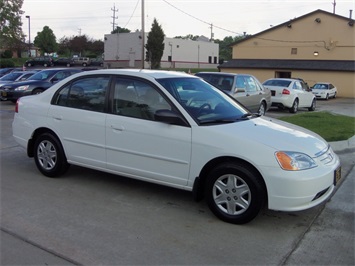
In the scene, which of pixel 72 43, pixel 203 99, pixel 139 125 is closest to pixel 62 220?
pixel 139 125

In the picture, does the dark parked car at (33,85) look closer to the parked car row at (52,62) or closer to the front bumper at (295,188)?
the front bumper at (295,188)

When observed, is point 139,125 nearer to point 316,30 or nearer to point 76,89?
point 76,89

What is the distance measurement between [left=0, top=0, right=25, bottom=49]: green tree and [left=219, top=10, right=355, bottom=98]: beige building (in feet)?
110

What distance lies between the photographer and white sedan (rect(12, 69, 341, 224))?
398 centimetres

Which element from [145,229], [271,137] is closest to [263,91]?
[271,137]

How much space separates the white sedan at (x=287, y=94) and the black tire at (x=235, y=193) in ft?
41.4

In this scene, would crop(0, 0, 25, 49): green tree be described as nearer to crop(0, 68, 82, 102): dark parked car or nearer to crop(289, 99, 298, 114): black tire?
crop(0, 68, 82, 102): dark parked car

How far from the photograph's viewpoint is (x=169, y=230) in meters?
3.98

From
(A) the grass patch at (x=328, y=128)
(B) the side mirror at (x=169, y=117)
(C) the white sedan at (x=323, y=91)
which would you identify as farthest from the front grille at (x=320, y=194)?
(C) the white sedan at (x=323, y=91)

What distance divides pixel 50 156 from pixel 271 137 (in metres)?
3.24

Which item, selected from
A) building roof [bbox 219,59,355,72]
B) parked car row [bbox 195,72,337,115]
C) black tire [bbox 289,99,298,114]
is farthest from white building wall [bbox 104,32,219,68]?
black tire [bbox 289,99,298,114]

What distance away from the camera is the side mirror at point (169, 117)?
4371 millimetres

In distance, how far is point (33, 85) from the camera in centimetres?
1552

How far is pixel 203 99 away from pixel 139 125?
919 millimetres
